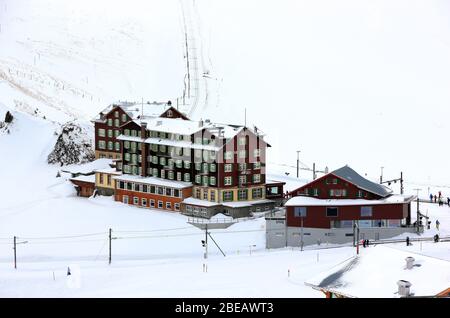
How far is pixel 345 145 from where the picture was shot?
328ft

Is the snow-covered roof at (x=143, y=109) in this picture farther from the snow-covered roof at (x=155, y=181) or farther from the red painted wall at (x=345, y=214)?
the red painted wall at (x=345, y=214)

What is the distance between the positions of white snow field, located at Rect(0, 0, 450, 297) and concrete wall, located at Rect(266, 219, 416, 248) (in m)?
1.00

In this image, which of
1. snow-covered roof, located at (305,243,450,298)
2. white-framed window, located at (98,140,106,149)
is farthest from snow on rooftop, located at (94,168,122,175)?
snow-covered roof, located at (305,243,450,298)

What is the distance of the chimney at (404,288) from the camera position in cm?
2983

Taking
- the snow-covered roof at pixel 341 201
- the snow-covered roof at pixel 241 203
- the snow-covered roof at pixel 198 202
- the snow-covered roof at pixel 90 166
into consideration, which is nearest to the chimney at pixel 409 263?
the snow-covered roof at pixel 341 201

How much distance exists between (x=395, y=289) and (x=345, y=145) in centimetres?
6967

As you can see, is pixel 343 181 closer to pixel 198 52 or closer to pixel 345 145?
pixel 345 145

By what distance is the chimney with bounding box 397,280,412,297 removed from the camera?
2983 cm

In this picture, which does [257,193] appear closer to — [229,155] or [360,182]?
[229,155]

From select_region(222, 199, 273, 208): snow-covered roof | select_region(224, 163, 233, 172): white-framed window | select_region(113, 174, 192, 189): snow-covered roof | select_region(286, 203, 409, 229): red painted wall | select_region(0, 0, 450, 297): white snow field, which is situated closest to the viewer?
select_region(0, 0, 450, 297): white snow field

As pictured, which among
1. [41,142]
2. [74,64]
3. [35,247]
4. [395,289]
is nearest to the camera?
[395,289]

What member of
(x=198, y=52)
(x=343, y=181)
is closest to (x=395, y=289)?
(x=343, y=181)

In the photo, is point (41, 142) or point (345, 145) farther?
point (345, 145)

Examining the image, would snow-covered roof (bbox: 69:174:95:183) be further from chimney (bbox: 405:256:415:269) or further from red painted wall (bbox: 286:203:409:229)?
chimney (bbox: 405:256:415:269)
